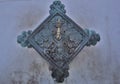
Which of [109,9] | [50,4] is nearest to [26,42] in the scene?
[50,4]

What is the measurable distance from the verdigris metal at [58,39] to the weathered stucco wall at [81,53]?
0.04 m

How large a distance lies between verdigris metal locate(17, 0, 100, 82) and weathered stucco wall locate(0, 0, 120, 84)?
0.04m

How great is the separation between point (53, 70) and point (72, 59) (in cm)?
18

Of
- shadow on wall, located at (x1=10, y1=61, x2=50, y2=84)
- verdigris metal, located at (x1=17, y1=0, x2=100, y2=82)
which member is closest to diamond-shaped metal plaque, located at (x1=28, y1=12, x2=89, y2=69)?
verdigris metal, located at (x1=17, y1=0, x2=100, y2=82)

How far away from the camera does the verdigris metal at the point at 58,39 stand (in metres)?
2.45

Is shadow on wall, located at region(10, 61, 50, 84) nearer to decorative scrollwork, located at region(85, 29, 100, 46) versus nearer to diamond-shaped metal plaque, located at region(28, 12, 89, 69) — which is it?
diamond-shaped metal plaque, located at region(28, 12, 89, 69)

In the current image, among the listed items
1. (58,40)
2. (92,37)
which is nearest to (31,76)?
(58,40)

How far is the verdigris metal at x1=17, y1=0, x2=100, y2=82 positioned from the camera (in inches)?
96.4

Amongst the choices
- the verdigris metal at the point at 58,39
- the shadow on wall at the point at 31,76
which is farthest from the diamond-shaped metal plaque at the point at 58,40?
the shadow on wall at the point at 31,76

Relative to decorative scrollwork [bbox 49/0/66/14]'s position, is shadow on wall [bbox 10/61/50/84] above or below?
below

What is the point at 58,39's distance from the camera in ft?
8.26

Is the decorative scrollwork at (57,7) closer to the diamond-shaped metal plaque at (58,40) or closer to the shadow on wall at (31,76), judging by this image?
the diamond-shaped metal plaque at (58,40)

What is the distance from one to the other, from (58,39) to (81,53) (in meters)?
0.23

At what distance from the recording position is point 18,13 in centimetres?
266
